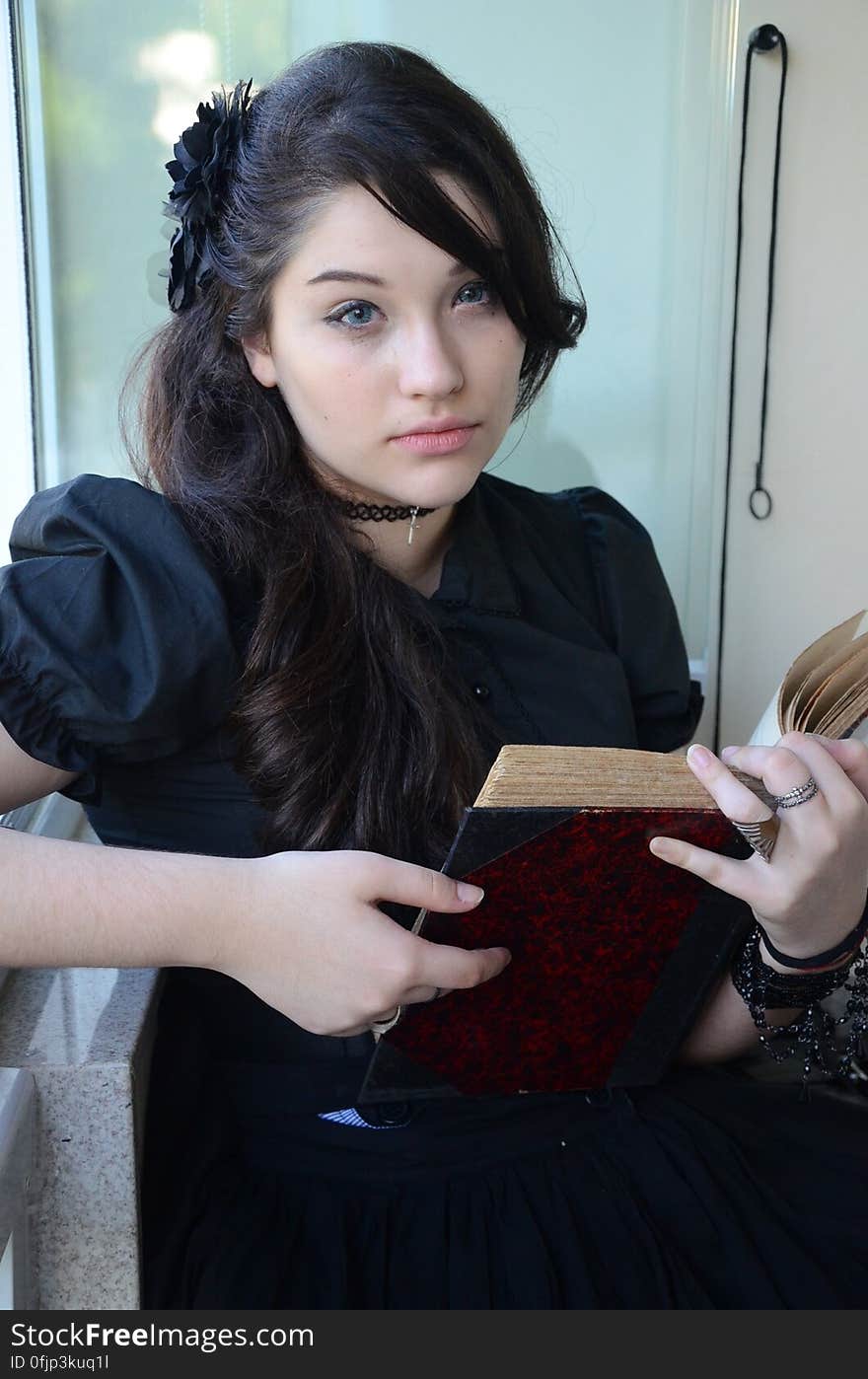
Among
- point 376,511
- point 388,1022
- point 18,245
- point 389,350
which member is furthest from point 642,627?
point 18,245

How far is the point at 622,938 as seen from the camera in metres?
0.90

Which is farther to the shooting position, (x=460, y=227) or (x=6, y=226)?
(x=6, y=226)

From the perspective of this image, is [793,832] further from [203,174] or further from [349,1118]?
[203,174]

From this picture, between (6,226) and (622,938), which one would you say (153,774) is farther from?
(6,226)

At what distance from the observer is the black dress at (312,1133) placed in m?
0.90

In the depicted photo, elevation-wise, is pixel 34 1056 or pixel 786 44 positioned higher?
pixel 786 44

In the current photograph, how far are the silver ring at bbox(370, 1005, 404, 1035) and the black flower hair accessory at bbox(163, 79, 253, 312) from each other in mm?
628

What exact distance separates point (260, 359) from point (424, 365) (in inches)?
7.2

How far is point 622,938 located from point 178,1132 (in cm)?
36

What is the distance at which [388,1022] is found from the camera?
89cm

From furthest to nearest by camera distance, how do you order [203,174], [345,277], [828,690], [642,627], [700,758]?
[642,627], [203,174], [345,277], [828,690], [700,758]
